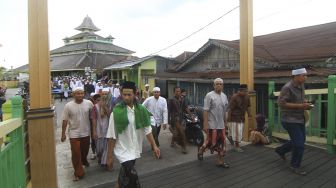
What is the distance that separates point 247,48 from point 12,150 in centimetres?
597

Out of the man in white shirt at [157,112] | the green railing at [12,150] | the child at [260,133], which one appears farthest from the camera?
the man in white shirt at [157,112]

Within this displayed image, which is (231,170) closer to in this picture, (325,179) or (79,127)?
(325,179)

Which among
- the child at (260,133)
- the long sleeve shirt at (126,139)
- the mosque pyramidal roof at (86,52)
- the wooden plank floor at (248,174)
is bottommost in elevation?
the wooden plank floor at (248,174)

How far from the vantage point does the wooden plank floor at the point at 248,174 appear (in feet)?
15.0

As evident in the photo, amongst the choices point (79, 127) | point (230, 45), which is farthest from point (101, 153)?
point (230, 45)

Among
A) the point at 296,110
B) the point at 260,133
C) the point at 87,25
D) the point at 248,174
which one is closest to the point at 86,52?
the point at 87,25

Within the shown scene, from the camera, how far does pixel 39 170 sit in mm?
4355

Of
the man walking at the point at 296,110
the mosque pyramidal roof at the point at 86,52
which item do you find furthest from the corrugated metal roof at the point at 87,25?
the man walking at the point at 296,110

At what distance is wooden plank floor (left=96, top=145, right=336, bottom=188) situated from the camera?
4.56m

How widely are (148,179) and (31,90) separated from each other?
2.39 m

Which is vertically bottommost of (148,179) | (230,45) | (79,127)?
(148,179)

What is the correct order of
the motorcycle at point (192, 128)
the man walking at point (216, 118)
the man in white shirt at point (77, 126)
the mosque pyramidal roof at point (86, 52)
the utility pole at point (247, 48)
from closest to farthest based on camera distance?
the man in white shirt at point (77, 126)
the man walking at point (216, 118)
the utility pole at point (247, 48)
the motorcycle at point (192, 128)
the mosque pyramidal roof at point (86, 52)

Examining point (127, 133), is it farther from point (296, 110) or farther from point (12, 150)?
point (296, 110)

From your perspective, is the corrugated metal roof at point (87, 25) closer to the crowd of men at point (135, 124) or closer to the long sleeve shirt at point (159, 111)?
the long sleeve shirt at point (159, 111)
